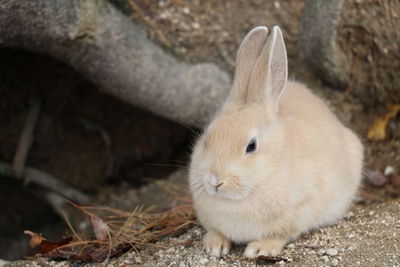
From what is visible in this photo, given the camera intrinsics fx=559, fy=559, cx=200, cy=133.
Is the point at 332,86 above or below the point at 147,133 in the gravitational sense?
above

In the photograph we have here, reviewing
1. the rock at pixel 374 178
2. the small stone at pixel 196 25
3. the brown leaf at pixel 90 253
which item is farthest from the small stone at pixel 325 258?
the small stone at pixel 196 25

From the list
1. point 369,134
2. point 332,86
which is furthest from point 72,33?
point 369,134

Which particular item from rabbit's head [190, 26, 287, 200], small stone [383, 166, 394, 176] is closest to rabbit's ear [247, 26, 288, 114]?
rabbit's head [190, 26, 287, 200]

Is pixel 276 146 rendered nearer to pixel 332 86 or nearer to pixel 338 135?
pixel 338 135

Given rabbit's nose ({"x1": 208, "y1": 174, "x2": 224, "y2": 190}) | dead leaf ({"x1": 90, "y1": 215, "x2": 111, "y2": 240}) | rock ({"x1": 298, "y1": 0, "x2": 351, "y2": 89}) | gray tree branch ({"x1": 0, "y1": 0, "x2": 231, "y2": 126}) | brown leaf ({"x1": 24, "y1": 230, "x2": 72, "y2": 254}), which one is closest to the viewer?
rabbit's nose ({"x1": 208, "y1": 174, "x2": 224, "y2": 190})

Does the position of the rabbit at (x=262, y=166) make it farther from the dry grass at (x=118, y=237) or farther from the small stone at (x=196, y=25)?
the small stone at (x=196, y=25)

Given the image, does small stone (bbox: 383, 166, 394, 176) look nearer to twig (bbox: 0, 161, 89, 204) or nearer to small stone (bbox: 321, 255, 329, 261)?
small stone (bbox: 321, 255, 329, 261)

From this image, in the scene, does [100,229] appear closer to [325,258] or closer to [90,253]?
[90,253]
